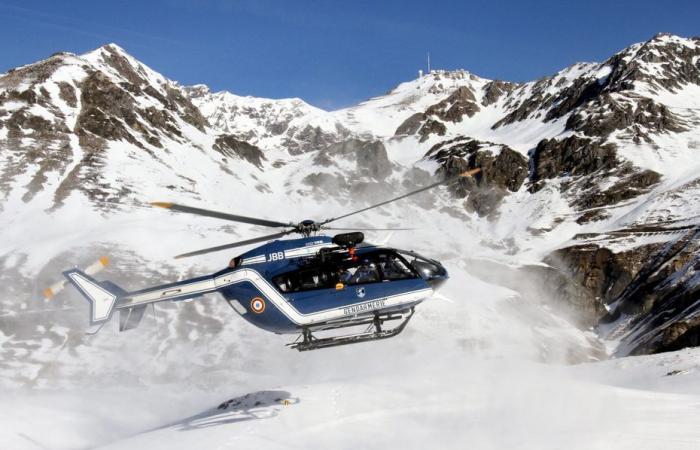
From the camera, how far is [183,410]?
133 feet

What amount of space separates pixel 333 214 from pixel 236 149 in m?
49.2

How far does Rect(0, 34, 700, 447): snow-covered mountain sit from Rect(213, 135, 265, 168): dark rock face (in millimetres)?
543

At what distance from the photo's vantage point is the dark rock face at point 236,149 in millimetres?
168600

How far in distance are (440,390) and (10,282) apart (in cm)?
6146

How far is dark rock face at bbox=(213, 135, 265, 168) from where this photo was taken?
553 ft

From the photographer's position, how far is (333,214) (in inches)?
5507

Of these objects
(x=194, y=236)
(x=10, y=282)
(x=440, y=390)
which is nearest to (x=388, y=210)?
(x=194, y=236)

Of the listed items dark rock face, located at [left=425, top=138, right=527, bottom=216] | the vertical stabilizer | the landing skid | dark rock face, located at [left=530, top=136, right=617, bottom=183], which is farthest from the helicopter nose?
dark rock face, located at [left=530, top=136, right=617, bottom=183]

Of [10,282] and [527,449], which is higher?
[10,282]

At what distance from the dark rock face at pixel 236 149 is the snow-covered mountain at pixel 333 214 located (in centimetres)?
54

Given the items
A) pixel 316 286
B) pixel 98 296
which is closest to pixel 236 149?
pixel 98 296

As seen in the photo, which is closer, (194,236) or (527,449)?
(527,449)

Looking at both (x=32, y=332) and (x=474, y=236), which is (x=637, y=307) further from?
(x=32, y=332)

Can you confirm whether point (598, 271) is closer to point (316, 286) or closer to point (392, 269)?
point (392, 269)
